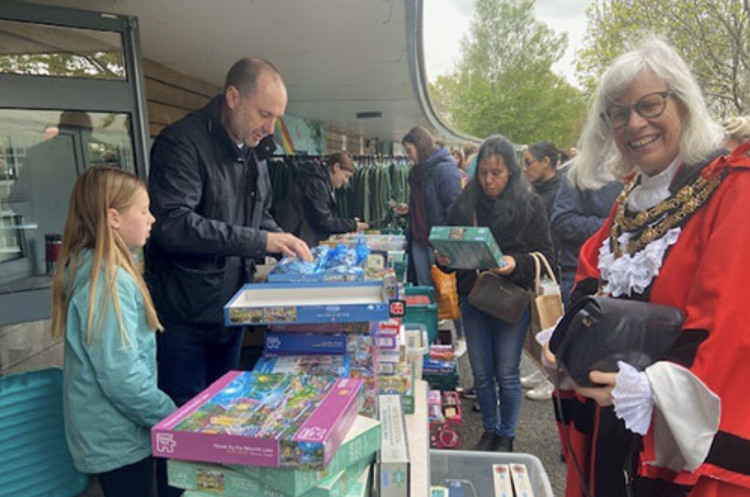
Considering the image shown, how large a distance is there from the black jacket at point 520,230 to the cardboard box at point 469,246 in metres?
0.17

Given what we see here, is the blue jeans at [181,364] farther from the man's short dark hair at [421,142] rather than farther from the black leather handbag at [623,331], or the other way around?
the man's short dark hair at [421,142]

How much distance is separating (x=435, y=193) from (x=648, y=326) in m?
2.87

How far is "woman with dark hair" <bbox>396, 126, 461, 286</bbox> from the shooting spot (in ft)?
12.2

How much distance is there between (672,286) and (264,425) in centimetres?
95

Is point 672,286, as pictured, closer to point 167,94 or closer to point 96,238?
point 96,238

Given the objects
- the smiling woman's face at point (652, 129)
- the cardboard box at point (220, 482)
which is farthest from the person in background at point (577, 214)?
the cardboard box at point (220, 482)

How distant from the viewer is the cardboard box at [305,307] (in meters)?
1.24

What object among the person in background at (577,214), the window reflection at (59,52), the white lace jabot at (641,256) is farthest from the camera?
the person in background at (577,214)

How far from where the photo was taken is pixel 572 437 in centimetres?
144

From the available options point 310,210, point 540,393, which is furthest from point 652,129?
point 310,210

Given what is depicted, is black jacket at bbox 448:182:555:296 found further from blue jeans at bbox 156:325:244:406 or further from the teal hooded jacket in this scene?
the teal hooded jacket

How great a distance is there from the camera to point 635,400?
95 cm

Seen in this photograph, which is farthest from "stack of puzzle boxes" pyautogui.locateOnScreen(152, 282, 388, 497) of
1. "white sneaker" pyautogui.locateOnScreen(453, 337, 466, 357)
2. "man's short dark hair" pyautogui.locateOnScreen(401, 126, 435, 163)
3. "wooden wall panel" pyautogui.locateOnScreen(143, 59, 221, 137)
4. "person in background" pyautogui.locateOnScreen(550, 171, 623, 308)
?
"wooden wall panel" pyautogui.locateOnScreen(143, 59, 221, 137)

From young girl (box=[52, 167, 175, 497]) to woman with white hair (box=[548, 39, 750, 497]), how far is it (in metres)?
1.28
